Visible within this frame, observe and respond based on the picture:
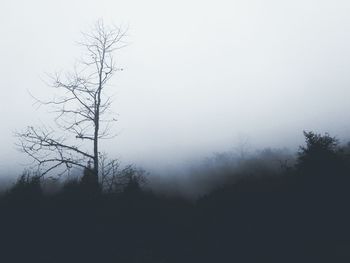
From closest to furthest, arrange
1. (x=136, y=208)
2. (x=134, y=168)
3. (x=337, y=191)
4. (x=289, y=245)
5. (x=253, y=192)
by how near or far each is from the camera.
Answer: (x=134, y=168) < (x=289, y=245) < (x=337, y=191) < (x=136, y=208) < (x=253, y=192)

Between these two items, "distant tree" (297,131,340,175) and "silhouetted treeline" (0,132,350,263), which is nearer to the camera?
"silhouetted treeline" (0,132,350,263)

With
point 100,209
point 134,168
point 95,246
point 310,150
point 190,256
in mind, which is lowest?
point 190,256

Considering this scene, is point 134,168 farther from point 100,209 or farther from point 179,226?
point 179,226

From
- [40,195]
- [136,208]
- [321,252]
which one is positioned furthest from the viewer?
[136,208]

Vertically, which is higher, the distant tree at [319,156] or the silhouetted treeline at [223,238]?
the distant tree at [319,156]

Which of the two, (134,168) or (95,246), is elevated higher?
(134,168)

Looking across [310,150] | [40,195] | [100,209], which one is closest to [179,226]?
[40,195]

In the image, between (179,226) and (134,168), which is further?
(179,226)

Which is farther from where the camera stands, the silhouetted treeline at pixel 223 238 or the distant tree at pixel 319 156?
the distant tree at pixel 319 156

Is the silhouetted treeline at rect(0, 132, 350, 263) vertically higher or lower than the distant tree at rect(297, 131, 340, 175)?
lower

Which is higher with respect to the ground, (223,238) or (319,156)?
(319,156)

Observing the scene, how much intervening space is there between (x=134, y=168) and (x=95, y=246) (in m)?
3.60

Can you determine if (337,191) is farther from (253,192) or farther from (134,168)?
(253,192)

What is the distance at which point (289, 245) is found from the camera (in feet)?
53.3
